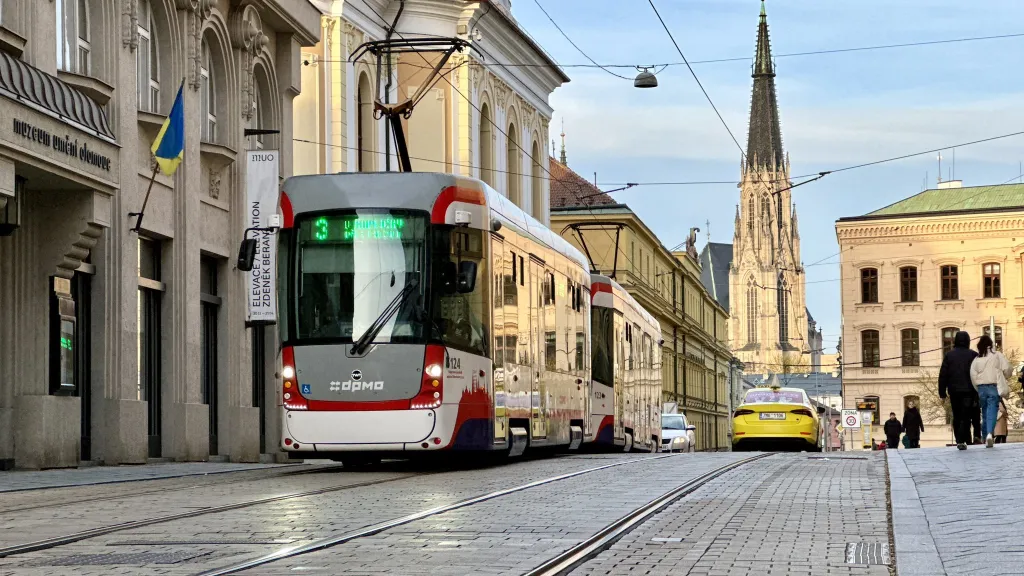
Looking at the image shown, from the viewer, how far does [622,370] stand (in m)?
30.6

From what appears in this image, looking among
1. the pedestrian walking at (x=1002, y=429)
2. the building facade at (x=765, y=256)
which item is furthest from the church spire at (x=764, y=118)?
the pedestrian walking at (x=1002, y=429)

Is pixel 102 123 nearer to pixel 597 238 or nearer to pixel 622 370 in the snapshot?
pixel 622 370

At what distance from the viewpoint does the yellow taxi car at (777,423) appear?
3481cm

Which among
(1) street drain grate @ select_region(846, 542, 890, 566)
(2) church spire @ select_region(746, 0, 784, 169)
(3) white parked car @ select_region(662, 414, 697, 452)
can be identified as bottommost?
(3) white parked car @ select_region(662, 414, 697, 452)

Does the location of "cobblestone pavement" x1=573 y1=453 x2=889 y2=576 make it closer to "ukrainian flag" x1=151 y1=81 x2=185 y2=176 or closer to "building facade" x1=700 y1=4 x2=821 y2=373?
"ukrainian flag" x1=151 y1=81 x2=185 y2=176

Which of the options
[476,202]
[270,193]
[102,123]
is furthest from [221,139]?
[476,202]

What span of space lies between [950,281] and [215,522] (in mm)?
78041

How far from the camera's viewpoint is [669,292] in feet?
319

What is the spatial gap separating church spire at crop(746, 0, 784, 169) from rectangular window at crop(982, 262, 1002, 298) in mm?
94644

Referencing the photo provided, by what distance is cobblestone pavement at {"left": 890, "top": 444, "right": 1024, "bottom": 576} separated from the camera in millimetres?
8805

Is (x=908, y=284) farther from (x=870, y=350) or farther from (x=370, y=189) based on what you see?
(x=370, y=189)

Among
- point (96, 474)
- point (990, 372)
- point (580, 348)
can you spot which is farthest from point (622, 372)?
point (96, 474)

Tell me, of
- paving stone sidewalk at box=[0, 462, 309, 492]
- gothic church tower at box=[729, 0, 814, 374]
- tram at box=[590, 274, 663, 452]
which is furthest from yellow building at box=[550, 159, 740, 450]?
gothic church tower at box=[729, 0, 814, 374]

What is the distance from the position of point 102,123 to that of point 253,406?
9286 millimetres
